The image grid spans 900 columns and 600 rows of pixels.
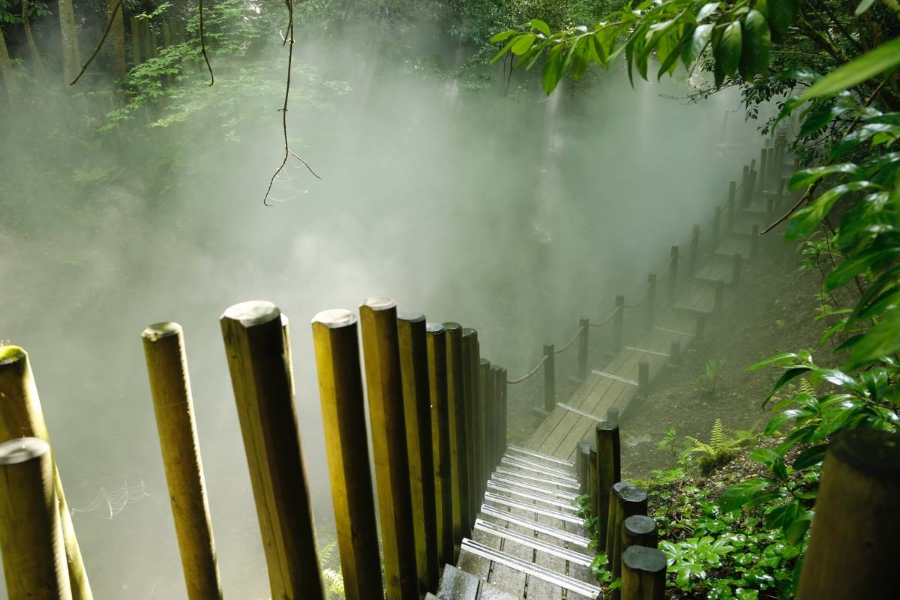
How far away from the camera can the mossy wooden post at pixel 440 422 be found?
2.36m

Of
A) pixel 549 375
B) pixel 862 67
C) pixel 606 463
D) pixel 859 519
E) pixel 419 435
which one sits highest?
pixel 862 67

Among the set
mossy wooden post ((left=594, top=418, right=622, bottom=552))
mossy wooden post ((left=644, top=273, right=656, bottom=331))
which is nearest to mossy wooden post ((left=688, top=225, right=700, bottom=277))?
mossy wooden post ((left=644, top=273, right=656, bottom=331))

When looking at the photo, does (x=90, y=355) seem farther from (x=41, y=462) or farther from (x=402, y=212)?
(x=41, y=462)

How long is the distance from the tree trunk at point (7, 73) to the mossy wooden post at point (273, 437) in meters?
13.6

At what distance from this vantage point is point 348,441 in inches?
59.5

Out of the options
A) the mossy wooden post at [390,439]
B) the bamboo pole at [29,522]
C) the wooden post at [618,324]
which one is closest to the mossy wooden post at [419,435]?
the mossy wooden post at [390,439]

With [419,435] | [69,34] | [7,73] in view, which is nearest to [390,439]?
[419,435]

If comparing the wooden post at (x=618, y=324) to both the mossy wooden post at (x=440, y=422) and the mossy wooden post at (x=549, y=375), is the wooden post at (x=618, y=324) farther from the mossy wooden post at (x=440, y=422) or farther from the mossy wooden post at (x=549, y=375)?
the mossy wooden post at (x=440, y=422)

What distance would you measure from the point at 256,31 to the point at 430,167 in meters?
5.74

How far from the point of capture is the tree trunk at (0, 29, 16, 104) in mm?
10426

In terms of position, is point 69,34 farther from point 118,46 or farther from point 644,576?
point 644,576

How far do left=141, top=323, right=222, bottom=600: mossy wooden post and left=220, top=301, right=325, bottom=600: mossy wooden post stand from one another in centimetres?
11

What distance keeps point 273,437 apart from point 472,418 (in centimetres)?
232

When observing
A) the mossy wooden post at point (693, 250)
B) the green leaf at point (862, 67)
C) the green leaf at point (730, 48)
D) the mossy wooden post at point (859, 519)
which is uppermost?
the green leaf at point (730, 48)
